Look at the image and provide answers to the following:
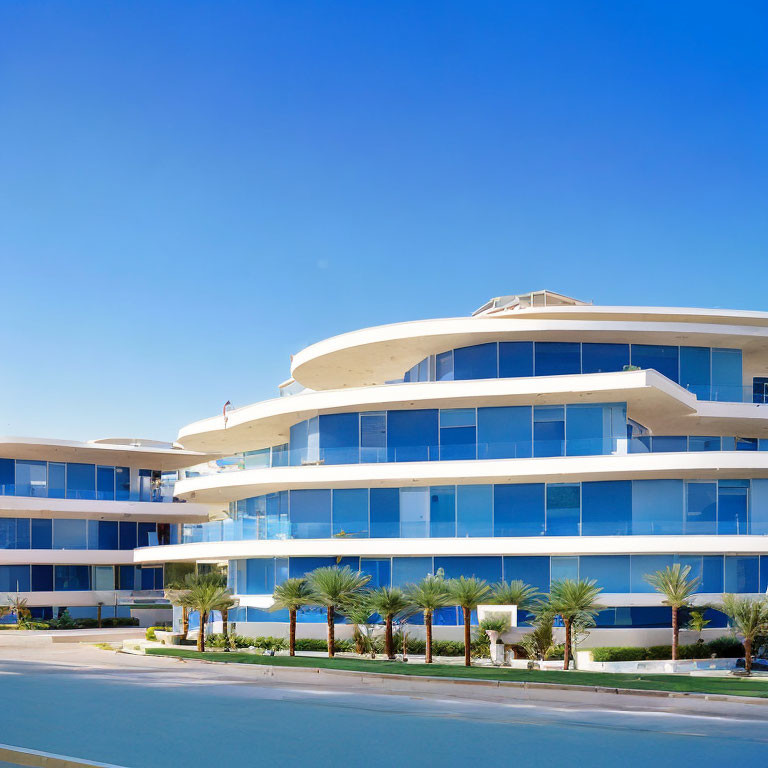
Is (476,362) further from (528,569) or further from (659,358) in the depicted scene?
(528,569)

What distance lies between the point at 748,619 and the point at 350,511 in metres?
15.5

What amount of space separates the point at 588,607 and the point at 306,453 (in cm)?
1409

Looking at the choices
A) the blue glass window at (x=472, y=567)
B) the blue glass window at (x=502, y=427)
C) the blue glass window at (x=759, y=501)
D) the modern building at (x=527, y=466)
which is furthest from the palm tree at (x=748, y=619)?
the blue glass window at (x=502, y=427)

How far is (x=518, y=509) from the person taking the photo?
38.1 meters

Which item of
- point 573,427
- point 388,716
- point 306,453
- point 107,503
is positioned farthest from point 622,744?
point 107,503

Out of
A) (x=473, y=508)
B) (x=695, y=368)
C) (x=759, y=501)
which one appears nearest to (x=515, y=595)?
(x=473, y=508)

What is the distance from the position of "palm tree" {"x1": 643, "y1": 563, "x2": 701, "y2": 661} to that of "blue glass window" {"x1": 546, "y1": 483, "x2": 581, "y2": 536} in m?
3.71

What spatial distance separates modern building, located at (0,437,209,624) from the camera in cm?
5564

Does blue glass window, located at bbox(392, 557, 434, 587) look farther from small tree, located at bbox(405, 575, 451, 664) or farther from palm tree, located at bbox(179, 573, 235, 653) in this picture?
palm tree, located at bbox(179, 573, 235, 653)

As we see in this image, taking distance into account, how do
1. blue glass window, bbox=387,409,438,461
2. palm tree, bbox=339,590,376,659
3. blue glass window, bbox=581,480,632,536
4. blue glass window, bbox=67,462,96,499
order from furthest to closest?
blue glass window, bbox=67,462,96,499 → blue glass window, bbox=387,409,438,461 → blue glass window, bbox=581,480,632,536 → palm tree, bbox=339,590,376,659

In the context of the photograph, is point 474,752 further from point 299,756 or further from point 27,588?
point 27,588

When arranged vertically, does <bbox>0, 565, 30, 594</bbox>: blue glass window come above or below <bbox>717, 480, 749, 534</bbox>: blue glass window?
below

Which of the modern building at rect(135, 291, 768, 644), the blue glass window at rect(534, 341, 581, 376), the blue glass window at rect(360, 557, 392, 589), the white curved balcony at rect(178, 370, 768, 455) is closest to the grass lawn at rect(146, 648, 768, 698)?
the blue glass window at rect(360, 557, 392, 589)

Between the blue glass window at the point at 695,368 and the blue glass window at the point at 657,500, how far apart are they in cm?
505
